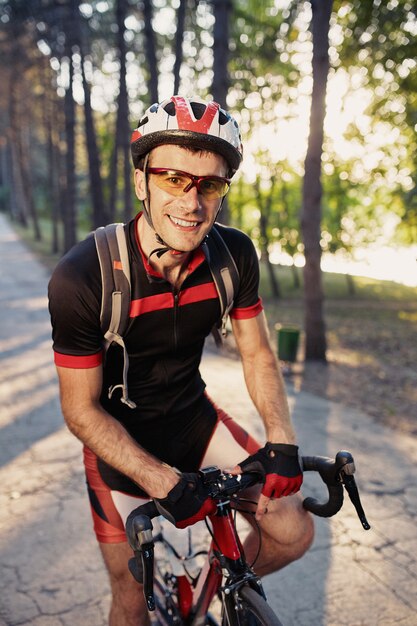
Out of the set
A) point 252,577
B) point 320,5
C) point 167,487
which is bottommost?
point 252,577

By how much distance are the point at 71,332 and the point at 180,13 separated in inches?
529

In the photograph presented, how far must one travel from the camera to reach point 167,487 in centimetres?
201

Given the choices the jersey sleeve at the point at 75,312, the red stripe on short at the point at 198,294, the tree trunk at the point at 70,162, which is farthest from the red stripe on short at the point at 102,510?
the tree trunk at the point at 70,162

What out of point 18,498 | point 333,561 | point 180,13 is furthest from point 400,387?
point 180,13

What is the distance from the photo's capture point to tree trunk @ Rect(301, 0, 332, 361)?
8.95 m

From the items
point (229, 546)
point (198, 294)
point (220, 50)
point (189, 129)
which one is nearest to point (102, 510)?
point (229, 546)

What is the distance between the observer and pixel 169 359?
2.61 meters

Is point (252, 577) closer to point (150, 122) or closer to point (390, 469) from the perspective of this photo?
point (150, 122)

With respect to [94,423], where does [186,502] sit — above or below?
below

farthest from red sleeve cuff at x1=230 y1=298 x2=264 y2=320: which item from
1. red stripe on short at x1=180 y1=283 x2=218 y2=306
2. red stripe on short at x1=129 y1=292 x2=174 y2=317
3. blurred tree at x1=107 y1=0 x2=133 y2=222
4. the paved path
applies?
blurred tree at x1=107 y1=0 x2=133 y2=222

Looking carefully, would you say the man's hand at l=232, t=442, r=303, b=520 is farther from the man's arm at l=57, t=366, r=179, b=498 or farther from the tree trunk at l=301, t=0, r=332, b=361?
the tree trunk at l=301, t=0, r=332, b=361

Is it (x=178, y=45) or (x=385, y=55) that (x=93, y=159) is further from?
(x=385, y=55)

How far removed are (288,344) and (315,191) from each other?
264cm

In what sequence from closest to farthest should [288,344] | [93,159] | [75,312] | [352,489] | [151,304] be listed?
[352,489], [75,312], [151,304], [288,344], [93,159]
